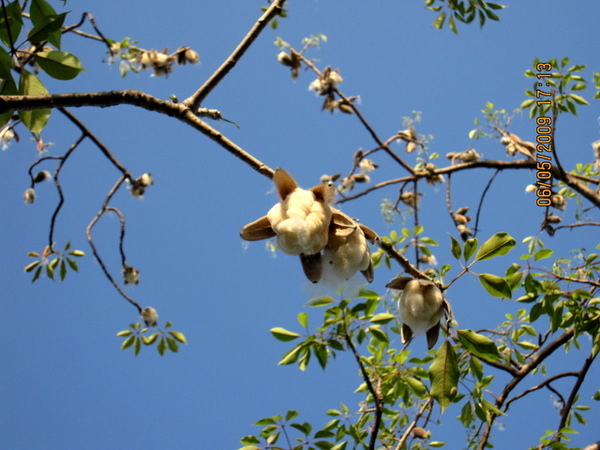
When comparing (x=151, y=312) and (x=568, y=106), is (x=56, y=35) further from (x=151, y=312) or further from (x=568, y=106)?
(x=568, y=106)

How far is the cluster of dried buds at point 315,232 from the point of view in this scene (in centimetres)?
95

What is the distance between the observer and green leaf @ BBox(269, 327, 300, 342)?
5.46 ft

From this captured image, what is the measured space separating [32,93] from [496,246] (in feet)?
3.75

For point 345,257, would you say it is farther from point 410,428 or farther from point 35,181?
point 35,181

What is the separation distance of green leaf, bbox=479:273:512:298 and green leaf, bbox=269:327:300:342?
75cm

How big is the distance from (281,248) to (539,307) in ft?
3.57

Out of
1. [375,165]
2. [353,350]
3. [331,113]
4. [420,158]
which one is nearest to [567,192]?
[420,158]

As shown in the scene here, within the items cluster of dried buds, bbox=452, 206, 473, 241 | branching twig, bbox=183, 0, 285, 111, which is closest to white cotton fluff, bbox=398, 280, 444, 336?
branching twig, bbox=183, 0, 285, 111

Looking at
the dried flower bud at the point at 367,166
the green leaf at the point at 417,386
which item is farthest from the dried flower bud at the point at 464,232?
the green leaf at the point at 417,386

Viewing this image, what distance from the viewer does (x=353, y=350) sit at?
164 centimetres

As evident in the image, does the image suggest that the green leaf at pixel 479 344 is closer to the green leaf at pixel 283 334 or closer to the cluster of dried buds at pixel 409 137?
the green leaf at pixel 283 334

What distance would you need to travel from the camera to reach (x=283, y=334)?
5.46 feet

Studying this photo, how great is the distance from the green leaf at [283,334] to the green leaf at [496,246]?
2.44 ft

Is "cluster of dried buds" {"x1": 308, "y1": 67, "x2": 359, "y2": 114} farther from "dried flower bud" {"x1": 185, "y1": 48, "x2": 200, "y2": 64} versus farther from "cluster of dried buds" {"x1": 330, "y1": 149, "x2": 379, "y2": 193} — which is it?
"dried flower bud" {"x1": 185, "y1": 48, "x2": 200, "y2": 64}
